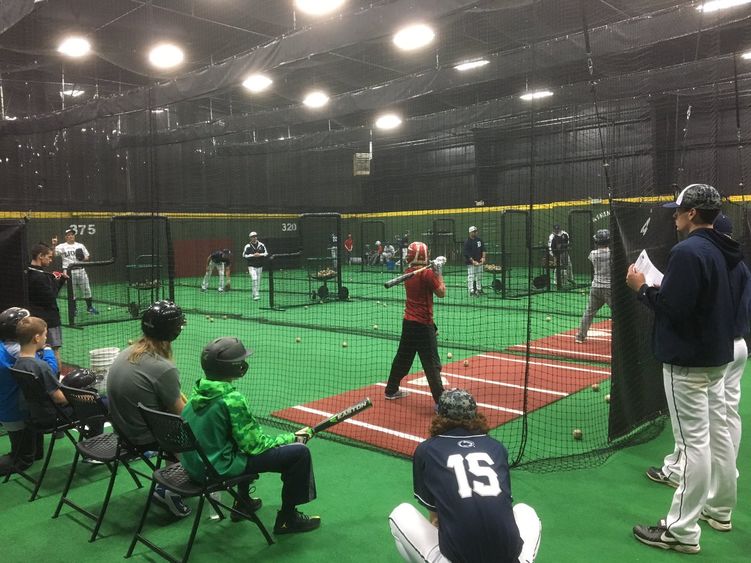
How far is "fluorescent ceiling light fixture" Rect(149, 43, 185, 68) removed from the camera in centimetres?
→ 1220

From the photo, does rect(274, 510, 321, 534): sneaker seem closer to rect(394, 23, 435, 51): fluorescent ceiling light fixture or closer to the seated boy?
the seated boy

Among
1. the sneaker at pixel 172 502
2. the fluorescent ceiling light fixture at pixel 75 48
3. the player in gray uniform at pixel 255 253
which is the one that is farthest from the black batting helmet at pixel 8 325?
the player in gray uniform at pixel 255 253

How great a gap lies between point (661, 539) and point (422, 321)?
282 cm

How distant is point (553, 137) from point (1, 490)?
18.5 m

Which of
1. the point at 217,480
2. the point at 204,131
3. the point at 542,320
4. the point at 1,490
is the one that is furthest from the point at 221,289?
the point at 217,480

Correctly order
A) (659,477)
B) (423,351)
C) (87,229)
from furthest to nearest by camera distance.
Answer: (87,229) < (423,351) < (659,477)

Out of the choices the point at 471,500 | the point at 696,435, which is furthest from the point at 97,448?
the point at 696,435

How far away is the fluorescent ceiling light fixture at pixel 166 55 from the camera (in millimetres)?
12200

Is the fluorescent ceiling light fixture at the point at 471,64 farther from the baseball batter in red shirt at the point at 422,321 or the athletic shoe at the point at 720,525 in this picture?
the athletic shoe at the point at 720,525

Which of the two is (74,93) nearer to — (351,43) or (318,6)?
(318,6)

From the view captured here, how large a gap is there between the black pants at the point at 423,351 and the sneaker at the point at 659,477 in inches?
75.3

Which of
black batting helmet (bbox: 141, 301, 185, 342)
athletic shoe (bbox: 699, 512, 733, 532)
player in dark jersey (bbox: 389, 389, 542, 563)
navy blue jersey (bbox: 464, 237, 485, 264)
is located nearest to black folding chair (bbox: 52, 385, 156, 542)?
black batting helmet (bbox: 141, 301, 185, 342)

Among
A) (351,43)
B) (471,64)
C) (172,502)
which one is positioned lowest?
(172,502)

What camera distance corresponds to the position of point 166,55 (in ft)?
42.4
